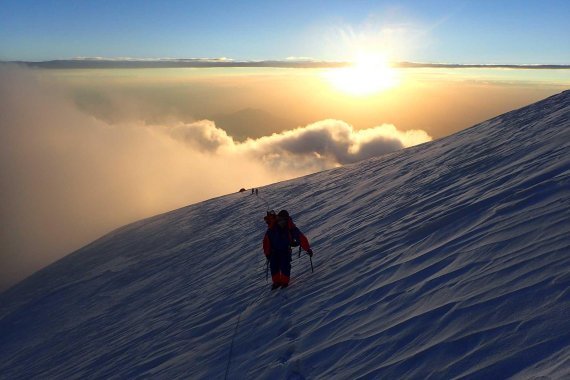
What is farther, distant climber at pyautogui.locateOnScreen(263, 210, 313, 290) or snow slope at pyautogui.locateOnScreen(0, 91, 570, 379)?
distant climber at pyautogui.locateOnScreen(263, 210, 313, 290)

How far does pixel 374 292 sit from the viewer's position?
262 inches

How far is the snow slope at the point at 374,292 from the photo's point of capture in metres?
4.62

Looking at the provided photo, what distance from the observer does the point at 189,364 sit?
724cm

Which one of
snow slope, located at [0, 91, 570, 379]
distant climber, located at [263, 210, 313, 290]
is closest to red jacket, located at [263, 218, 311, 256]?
distant climber, located at [263, 210, 313, 290]

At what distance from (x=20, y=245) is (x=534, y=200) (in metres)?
124

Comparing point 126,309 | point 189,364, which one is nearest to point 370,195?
point 126,309

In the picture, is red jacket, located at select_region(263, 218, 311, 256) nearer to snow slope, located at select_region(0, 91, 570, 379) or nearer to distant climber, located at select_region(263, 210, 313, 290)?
distant climber, located at select_region(263, 210, 313, 290)

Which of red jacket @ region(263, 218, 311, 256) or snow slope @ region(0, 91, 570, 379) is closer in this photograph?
snow slope @ region(0, 91, 570, 379)

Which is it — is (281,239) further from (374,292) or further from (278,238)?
(374,292)

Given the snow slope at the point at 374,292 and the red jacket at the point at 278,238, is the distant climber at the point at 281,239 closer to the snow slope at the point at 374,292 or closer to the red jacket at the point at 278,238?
the red jacket at the point at 278,238

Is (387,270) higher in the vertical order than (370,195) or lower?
lower

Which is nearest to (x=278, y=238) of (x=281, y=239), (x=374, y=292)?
(x=281, y=239)

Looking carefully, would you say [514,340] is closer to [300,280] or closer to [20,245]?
[300,280]

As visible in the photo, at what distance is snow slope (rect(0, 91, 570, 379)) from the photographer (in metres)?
4.62
